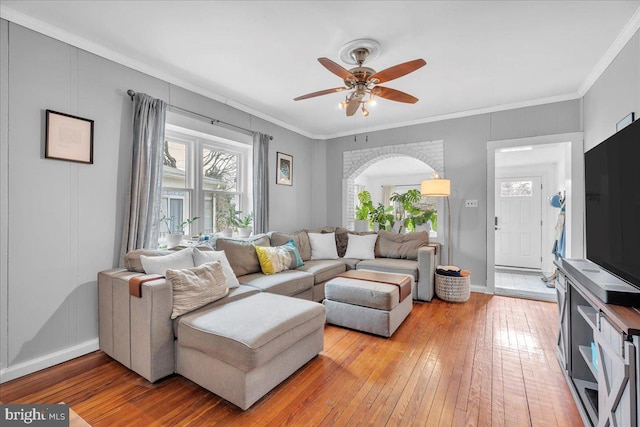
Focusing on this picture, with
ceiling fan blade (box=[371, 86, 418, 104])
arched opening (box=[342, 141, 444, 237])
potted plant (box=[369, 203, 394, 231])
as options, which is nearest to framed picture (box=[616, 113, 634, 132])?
ceiling fan blade (box=[371, 86, 418, 104])

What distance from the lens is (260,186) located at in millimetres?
4180

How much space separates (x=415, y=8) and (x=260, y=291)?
257 centimetres

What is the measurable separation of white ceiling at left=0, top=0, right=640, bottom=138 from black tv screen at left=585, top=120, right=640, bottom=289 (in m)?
1.12

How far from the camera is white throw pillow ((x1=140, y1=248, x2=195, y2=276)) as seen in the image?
90.7 inches

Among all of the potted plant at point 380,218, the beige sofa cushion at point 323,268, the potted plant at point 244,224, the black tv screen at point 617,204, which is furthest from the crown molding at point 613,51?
the potted plant at point 244,224

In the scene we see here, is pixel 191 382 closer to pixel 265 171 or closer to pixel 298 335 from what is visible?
pixel 298 335

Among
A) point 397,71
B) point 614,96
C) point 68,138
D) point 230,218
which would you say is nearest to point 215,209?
point 230,218

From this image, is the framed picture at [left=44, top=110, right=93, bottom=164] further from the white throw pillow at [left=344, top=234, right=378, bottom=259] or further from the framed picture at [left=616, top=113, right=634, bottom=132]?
the framed picture at [left=616, top=113, right=634, bottom=132]

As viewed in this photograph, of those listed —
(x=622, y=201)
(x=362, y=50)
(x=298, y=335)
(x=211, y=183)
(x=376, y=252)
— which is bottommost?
(x=298, y=335)

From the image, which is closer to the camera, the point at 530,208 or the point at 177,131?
the point at 177,131

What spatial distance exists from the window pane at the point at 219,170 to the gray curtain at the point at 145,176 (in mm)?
872

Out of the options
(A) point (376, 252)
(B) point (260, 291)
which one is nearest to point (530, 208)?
(A) point (376, 252)

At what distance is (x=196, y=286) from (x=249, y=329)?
2.06 feet

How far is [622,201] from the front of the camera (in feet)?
5.05
